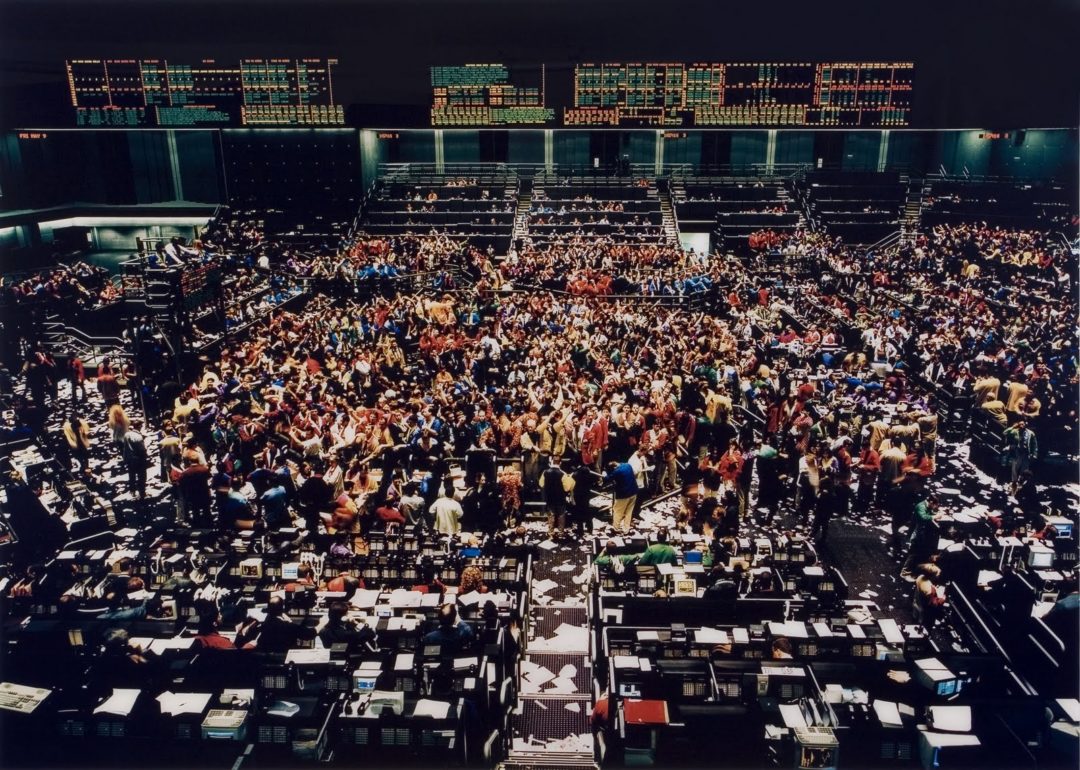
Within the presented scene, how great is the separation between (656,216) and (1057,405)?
510 cm

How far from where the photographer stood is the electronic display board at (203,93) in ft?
25.2

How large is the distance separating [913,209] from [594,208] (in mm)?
3840

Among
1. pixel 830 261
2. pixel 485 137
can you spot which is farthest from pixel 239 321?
pixel 830 261

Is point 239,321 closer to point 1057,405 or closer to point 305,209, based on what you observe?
point 305,209

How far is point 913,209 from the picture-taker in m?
8.64

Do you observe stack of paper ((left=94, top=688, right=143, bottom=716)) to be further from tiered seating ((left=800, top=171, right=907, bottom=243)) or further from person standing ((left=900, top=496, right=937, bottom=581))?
tiered seating ((left=800, top=171, right=907, bottom=243))

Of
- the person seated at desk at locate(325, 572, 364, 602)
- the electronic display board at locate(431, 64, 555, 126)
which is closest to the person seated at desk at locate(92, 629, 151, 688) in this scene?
the person seated at desk at locate(325, 572, 364, 602)

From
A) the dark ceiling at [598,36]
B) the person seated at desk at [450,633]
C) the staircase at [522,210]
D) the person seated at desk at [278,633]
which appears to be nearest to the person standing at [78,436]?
the dark ceiling at [598,36]

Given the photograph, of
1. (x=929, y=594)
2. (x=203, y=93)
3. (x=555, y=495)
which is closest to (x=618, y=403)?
(x=555, y=495)

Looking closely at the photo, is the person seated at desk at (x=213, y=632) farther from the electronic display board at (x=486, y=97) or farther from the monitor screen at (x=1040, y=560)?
the monitor screen at (x=1040, y=560)

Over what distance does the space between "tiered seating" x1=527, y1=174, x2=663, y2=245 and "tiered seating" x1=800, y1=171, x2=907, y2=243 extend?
1924mm

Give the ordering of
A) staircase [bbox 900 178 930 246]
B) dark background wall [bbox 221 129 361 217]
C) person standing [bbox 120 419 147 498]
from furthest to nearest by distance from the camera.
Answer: dark background wall [bbox 221 129 361 217] → staircase [bbox 900 178 930 246] → person standing [bbox 120 419 147 498]

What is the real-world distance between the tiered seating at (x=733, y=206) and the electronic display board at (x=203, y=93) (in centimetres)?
433

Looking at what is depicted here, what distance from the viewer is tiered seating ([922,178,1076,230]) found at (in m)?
8.06
